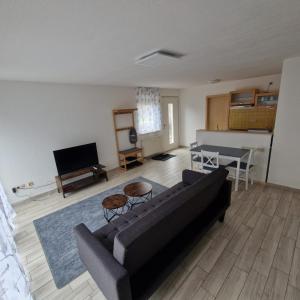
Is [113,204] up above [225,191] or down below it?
below

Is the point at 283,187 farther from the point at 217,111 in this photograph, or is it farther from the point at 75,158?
the point at 75,158

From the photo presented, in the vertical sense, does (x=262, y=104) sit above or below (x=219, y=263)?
above

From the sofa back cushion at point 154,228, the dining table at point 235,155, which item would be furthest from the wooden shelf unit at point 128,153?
the sofa back cushion at point 154,228

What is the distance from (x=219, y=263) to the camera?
1827mm

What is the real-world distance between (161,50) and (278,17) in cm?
104

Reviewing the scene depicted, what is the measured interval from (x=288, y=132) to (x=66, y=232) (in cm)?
392

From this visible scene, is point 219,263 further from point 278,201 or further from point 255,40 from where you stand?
point 255,40

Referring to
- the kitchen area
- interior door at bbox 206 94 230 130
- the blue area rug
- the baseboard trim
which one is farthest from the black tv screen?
interior door at bbox 206 94 230 130

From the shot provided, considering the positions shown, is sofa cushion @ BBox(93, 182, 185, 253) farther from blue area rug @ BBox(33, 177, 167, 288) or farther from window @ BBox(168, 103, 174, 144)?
window @ BBox(168, 103, 174, 144)

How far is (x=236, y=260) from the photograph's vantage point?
72.7 inches

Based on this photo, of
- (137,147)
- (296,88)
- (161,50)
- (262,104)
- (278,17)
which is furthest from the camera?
(137,147)

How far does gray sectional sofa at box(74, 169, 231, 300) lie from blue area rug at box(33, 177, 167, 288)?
0.52m

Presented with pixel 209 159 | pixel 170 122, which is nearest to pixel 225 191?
pixel 209 159

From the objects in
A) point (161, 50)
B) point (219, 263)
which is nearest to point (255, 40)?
point (161, 50)
